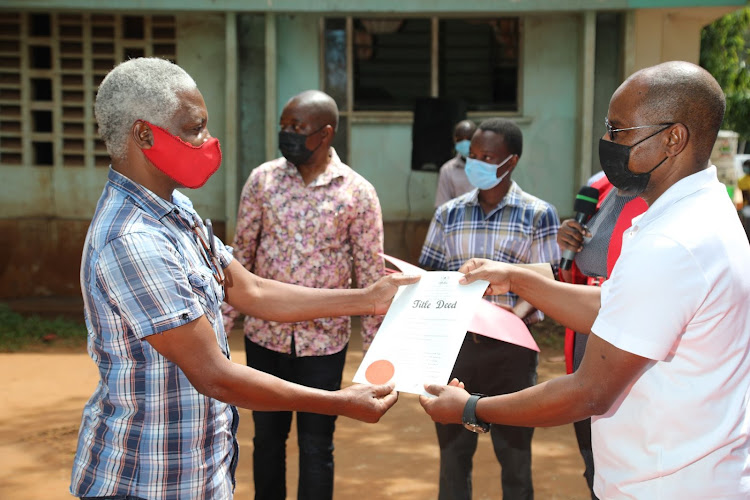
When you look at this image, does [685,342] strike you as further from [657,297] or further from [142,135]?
[142,135]

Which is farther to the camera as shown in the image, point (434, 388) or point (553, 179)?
point (553, 179)

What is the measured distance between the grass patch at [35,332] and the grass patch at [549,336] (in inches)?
195

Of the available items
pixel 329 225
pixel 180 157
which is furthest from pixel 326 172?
pixel 180 157

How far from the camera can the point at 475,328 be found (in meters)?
2.85

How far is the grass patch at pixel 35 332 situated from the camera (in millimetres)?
8203

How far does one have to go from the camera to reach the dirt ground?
463 cm

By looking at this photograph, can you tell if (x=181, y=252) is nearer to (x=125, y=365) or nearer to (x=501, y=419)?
(x=125, y=365)

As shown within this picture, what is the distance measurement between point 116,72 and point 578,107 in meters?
8.35

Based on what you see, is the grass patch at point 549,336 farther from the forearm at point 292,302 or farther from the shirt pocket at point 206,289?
the shirt pocket at point 206,289

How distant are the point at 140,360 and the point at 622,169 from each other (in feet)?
4.85

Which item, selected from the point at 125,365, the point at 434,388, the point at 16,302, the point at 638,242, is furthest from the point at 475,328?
the point at 16,302

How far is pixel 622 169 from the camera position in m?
2.23

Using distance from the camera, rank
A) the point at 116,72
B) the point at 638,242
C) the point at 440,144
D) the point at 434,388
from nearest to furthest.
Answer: the point at 638,242, the point at 116,72, the point at 434,388, the point at 440,144

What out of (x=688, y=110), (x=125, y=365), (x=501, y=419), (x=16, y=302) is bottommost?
(x=16, y=302)
